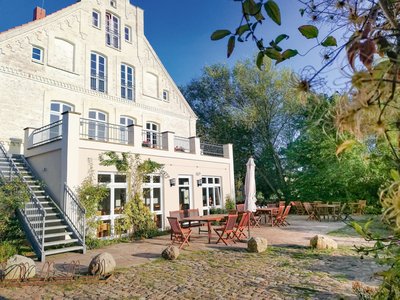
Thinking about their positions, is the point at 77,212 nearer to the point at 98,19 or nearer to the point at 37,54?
the point at 37,54

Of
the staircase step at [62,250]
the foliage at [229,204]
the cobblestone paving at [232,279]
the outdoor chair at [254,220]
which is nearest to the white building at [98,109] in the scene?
the foliage at [229,204]

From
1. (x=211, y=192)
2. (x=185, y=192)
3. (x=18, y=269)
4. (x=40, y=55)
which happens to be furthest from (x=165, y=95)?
(x=18, y=269)

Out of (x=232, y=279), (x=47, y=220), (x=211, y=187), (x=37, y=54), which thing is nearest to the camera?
(x=232, y=279)

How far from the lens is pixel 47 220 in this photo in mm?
9797

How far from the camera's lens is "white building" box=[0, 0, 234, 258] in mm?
11680

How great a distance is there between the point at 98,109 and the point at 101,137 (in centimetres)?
260

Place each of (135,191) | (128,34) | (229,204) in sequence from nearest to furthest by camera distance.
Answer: (135,191), (229,204), (128,34)

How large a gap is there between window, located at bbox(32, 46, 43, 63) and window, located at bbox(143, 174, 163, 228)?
7.69 m

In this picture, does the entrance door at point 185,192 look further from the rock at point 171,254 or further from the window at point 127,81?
the rock at point 171,254

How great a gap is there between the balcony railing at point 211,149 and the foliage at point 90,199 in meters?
7.69

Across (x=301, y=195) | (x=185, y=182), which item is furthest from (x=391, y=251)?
(x=301, y=195)

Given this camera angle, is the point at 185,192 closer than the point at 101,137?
No

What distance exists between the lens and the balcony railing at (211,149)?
58.9ft

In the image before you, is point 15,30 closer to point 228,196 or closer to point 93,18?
point 93,18
